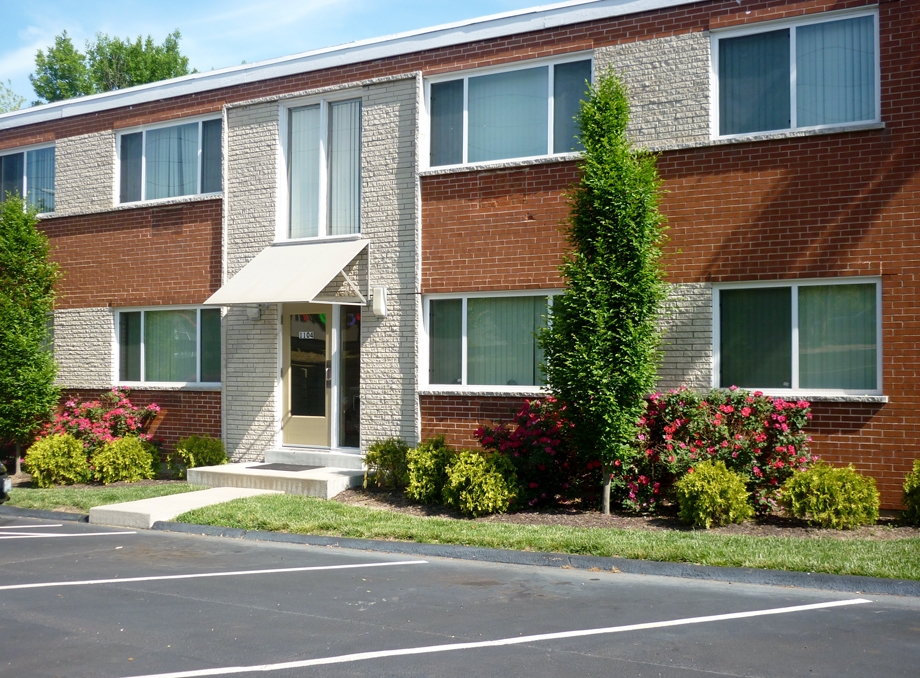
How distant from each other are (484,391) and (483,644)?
7.52m

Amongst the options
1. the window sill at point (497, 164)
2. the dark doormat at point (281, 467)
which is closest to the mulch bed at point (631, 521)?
the dark doormat at point (281, 467)

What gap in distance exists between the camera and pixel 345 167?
15.9m

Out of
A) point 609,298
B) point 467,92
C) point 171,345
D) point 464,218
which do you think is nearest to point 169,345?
point 171,345

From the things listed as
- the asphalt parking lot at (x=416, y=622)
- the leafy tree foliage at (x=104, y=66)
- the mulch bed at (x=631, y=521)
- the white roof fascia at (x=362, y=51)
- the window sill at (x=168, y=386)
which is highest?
the leafy tree foliage at (x=104, y=66)

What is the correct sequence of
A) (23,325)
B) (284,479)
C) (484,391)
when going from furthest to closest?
(23,325) < (284,479) < (484,391)

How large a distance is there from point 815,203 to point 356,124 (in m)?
7.66

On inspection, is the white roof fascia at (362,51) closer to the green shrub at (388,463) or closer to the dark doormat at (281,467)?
the green shrub at (388,463)

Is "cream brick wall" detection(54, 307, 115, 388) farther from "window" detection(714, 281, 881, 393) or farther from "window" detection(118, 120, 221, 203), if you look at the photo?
"window" detection(714, 281, 881, 393)

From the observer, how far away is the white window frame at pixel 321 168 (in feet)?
51.4

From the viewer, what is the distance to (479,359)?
14305 millimetres

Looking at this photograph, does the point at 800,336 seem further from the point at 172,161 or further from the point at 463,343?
the point at 172,161

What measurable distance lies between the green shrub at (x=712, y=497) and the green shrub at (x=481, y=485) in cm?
223

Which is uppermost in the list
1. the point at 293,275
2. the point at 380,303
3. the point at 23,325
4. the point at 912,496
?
the point at 293,275

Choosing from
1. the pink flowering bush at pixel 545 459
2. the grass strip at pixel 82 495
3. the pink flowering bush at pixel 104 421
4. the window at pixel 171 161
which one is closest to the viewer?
the pink flowering bush at pixel 545 459
